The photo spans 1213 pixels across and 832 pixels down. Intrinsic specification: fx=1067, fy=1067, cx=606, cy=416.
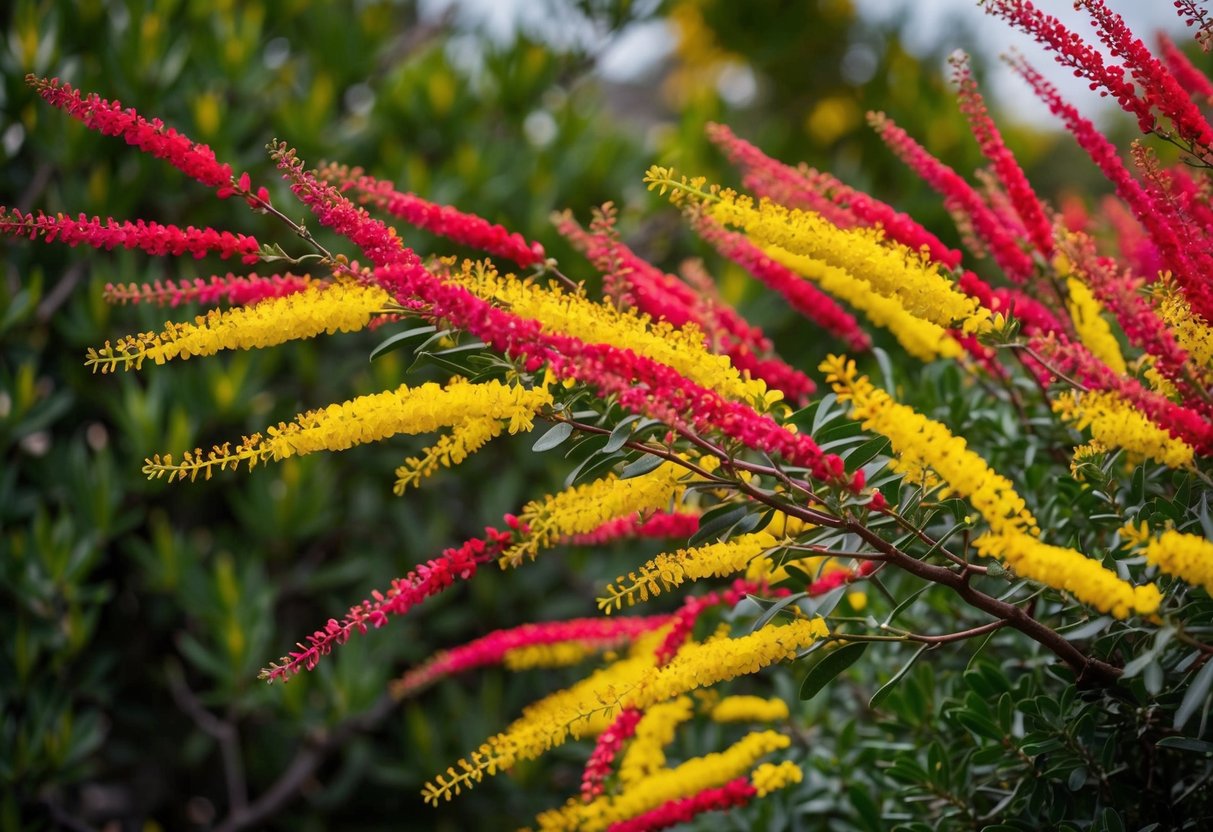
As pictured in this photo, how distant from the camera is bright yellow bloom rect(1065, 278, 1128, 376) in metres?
1.16

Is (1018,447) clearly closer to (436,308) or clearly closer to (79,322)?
(436,308)

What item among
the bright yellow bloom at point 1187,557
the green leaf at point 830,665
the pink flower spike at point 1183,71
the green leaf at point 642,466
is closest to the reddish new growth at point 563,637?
the green leaf at point 830,665

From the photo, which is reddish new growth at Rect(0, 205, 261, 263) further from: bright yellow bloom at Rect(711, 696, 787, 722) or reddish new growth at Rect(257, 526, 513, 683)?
bright yellow bloom at Rect(711, 696, 787, 722)

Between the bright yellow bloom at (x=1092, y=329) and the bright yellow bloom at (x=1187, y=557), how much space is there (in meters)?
0.48

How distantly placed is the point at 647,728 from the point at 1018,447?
0.59 meters

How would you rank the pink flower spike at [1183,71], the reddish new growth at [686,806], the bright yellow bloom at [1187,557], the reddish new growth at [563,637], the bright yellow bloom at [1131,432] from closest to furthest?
the bright yellow bloom at [1187,557] < the bright yellow bloom at [1131,432] < the reddish new growth at [686,806] < the pink flower spike at [1183,71] < the reddish new growth at [563,637]

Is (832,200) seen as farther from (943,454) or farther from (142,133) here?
(142,133)

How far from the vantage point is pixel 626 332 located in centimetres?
87

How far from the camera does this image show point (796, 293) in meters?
1.32

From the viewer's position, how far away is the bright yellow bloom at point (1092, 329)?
116 cm

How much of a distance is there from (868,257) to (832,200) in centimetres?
34

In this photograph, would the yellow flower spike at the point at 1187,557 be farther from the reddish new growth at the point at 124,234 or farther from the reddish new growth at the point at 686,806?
the reddish new growth at the point at 124,234

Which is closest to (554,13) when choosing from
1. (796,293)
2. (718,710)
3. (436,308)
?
(796,293)

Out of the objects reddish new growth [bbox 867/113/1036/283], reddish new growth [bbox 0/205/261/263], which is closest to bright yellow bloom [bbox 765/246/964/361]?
reddish new growth [bbox 867/113/1036/283]
